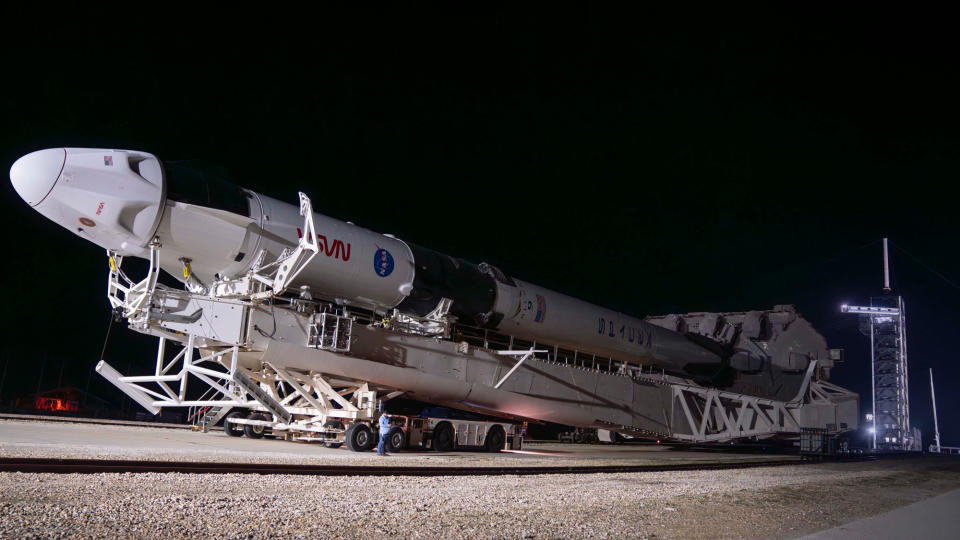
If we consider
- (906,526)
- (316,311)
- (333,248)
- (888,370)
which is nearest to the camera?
(906,526)

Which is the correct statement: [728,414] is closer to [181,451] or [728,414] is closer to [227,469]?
[181,451]

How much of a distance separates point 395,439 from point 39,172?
293 inches

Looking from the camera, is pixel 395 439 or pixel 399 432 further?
pixel 399 432

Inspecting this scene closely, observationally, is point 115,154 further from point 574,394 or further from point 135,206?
point 574,394

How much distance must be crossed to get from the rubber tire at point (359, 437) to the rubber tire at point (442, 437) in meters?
1.75

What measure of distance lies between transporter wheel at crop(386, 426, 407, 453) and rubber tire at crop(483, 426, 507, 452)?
2648 mm

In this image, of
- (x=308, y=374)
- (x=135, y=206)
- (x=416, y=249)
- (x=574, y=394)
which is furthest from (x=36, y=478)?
(x=574, y=394)

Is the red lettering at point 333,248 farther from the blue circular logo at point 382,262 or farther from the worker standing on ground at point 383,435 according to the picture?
the worker standing on ground at point 383,435

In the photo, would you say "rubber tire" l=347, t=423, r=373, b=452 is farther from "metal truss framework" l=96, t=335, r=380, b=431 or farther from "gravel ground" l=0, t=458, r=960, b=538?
"gravel ground" l=0, t=458, r=960, b=538

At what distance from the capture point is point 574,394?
16.6 metres

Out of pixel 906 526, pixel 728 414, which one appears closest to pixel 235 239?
pixel 906 526

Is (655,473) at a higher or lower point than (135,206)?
lower

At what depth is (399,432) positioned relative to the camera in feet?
43.2

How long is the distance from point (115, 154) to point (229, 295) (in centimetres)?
296
